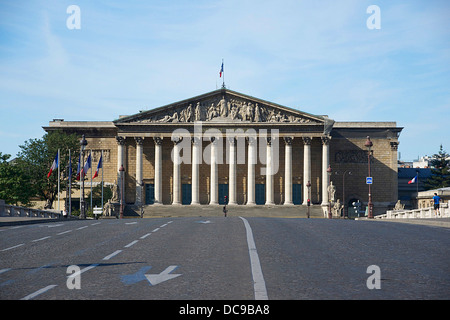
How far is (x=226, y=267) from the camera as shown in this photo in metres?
12.0

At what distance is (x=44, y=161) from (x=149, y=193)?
50.2 ft

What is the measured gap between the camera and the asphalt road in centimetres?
923

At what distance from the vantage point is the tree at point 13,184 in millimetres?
75000

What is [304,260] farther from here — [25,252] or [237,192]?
[237,192]

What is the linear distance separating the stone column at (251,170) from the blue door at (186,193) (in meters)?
9.01

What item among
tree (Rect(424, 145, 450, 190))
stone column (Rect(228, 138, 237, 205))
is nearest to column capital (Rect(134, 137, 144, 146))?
stone column (Rect(228, 138, 237, 205))

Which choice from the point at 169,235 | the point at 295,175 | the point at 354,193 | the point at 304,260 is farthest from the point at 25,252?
the point at 354,193

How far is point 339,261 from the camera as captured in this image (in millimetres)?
12992

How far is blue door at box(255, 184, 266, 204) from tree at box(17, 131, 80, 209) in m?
26.0

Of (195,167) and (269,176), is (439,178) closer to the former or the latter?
(269,176)

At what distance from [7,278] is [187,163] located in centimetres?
7360

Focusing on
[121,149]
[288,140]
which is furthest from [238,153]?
[121,149]

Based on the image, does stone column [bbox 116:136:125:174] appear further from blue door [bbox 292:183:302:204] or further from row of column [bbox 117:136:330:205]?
blue door [bbox 292:183:302:204]

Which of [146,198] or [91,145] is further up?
[91,145]
